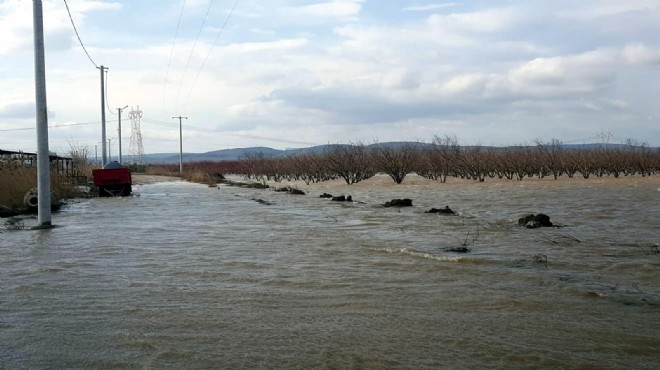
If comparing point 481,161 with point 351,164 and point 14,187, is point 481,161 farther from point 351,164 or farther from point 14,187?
point 14,187

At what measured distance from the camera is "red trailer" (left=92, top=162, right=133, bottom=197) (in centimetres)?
3012

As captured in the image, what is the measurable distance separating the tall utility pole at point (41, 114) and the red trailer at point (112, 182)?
1602cm

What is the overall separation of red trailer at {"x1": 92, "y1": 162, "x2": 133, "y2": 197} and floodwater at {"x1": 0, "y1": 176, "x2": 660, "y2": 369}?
688 inches

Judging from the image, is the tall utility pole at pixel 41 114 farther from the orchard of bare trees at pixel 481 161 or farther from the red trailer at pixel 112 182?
the orchard of bare trees at pixel 481 161

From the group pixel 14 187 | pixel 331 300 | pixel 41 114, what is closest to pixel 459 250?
pixel 331 300

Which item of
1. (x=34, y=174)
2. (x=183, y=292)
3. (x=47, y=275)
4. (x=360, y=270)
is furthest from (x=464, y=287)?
(x=34, y=174)

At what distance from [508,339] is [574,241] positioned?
7.32 metres

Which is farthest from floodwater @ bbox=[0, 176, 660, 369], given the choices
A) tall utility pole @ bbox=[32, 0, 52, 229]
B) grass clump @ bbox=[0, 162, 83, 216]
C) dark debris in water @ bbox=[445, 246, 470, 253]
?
grass clump @ bbox=[0, 162, 83, 216]

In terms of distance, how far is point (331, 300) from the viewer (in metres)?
6.57

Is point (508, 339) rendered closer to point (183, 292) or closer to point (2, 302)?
point (183, 292)

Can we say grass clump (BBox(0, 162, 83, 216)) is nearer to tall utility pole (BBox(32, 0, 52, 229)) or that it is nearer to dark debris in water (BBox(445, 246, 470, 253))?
tall utility pole (BBox(32, 0, 52, 229))

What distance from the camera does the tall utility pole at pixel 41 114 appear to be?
1432 centimetres

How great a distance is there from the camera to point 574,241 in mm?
11570

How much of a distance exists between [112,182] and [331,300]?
26.0 m
